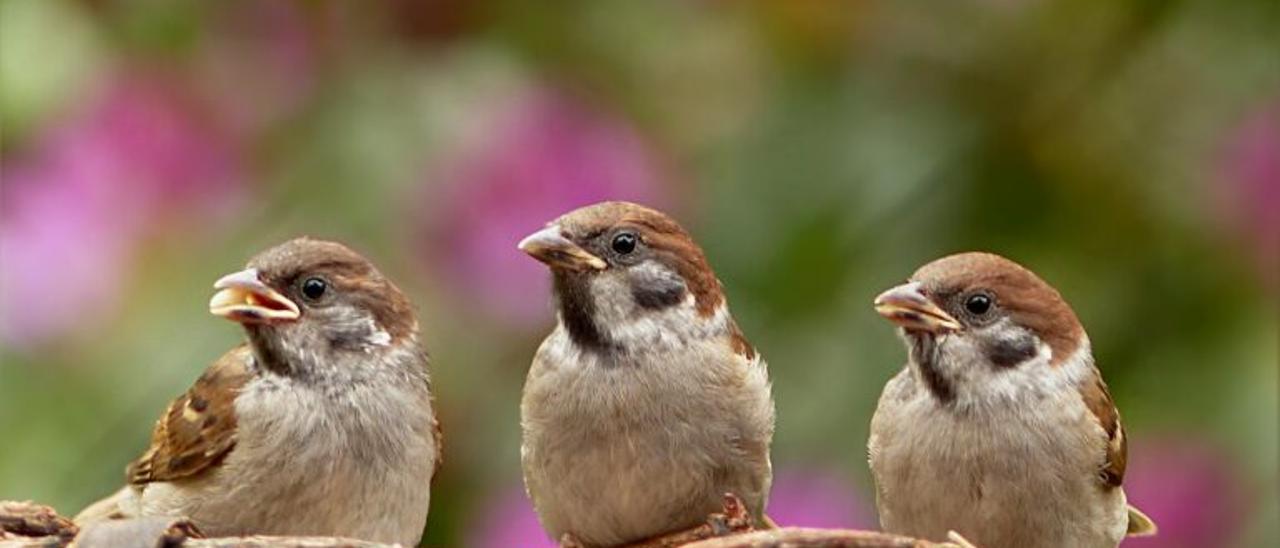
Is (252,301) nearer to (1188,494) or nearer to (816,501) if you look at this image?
(816,501)

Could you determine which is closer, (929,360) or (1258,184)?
(929,360)

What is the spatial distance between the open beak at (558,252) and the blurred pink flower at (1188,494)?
1583 millimetres

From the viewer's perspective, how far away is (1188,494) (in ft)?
16.5

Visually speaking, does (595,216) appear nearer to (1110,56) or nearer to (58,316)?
(58,316)

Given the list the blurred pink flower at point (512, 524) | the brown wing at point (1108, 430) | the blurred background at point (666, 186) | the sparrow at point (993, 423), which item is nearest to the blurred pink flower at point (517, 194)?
the blurred background at point (666, 186)

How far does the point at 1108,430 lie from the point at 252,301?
1.21 m

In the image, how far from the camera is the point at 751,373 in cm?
391

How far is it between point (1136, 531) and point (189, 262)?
70.8 inches

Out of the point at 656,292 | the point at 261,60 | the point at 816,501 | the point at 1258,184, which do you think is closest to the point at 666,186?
the point at 816,501

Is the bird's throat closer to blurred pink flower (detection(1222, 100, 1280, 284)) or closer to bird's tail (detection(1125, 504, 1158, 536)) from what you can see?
bird's tail (detection(1125, 504, 1158, 536))

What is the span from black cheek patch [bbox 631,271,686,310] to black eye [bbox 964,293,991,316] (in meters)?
0.41

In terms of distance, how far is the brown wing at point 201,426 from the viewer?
379 centimetres

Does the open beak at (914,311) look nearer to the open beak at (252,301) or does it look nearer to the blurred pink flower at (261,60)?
the open beak at (252,301)

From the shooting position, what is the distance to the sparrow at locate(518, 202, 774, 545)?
3.77 metres
